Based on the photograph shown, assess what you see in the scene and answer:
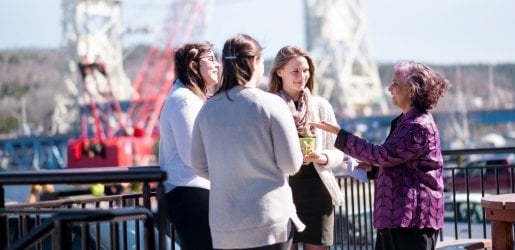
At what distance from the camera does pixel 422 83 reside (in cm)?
525

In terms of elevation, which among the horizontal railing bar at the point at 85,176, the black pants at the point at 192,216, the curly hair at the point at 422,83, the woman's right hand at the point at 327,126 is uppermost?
the curly hair at the point at 422,83

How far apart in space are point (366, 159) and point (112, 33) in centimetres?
8670

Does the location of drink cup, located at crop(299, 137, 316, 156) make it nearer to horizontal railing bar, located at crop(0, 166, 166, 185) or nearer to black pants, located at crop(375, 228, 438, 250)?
black pants, located at crop(375, 228, 438, 250)

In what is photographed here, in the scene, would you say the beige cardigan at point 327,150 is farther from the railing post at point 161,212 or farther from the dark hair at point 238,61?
the railing post at point 161,212

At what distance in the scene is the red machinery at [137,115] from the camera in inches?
2222

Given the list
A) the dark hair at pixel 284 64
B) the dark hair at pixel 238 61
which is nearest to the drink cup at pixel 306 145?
the dark hair at pixel 284 64

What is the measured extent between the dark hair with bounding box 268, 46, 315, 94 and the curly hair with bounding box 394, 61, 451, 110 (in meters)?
0.47

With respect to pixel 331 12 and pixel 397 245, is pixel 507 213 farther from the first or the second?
pixel 331 12

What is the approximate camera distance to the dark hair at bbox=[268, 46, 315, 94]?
17.7ft

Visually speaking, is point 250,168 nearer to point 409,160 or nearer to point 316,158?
point 316,158

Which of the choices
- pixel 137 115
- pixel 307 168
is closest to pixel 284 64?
pixel 307 168

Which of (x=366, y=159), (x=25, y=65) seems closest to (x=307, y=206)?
(x=366, y=159)

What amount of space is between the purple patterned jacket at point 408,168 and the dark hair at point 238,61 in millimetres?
968

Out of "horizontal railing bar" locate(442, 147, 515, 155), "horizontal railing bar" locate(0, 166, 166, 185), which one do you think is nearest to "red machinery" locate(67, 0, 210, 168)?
"horizontal railing bar" locate(442, 147, 515, 155)
